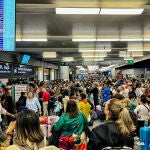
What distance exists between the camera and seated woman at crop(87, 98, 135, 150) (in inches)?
139

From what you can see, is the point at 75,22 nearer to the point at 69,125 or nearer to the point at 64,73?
the point at 69,125

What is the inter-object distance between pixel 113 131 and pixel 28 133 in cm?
102

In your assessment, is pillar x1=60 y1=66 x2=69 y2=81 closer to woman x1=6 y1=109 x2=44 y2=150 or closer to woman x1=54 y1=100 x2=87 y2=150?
woman x1=54 y1=100 x2=87 y2=150

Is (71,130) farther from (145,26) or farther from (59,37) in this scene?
(59,37)

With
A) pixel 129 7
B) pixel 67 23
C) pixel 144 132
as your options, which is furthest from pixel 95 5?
pixel 144 132

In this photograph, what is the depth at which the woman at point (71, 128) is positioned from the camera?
5.44 metres

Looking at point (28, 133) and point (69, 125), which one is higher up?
point (28, 133)

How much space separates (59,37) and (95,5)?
651cm

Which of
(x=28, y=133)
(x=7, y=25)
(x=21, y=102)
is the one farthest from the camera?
(x=21, y=102)

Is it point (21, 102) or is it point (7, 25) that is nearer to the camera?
point (7, 25)

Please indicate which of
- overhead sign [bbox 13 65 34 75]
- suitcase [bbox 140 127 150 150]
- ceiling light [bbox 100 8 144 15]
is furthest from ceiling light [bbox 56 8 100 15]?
overhead sign [bbox 13 65 34 75]

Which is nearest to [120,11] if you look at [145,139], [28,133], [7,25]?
[7,25]

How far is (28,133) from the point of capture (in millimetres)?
3135

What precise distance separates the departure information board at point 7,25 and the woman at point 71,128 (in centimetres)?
151
